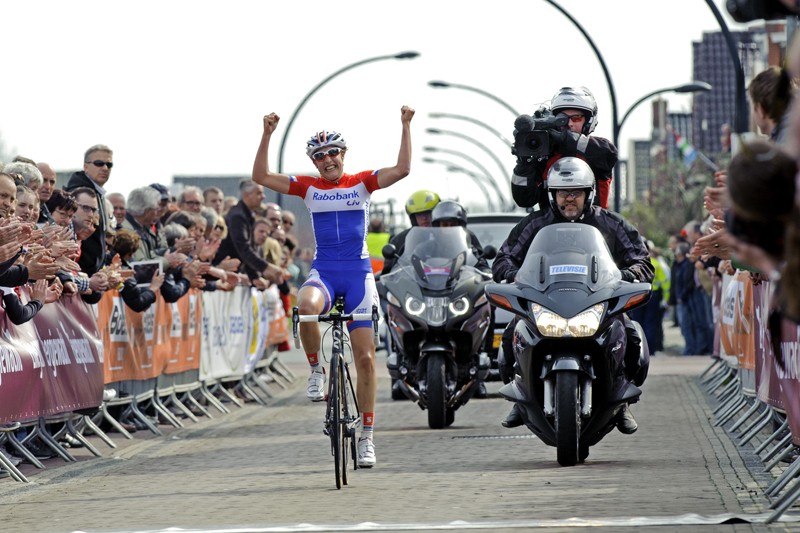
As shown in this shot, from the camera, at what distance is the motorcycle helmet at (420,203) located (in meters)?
17.6

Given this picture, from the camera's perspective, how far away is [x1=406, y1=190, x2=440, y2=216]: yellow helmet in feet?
57.7

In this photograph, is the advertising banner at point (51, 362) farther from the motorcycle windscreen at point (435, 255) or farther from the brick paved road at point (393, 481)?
the motorcycle windscreen at point (435, 255)

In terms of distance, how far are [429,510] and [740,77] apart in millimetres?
16834

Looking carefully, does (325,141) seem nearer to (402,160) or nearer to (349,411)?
(402,160)

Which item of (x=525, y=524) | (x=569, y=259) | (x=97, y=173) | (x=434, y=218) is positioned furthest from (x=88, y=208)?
(x=525, y=524)

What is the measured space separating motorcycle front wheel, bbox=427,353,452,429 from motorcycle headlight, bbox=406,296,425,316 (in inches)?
24.9

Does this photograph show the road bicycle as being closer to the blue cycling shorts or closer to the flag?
the blue cycling shorts

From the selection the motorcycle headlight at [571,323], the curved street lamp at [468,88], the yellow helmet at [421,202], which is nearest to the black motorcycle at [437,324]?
the yellow helmet at [421,202]

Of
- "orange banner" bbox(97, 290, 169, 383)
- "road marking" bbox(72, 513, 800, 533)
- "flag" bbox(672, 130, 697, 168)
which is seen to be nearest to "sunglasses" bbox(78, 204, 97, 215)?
"orange banner" bbox(97, 290, 169, 383)

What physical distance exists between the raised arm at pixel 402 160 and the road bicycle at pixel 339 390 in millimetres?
834

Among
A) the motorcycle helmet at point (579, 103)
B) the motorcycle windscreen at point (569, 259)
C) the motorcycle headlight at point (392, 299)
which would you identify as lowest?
the motorcycle headlight at point (392, 299)

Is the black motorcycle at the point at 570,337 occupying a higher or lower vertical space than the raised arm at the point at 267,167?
lower

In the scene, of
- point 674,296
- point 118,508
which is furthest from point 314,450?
point 674,296

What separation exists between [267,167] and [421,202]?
618 centimetres
